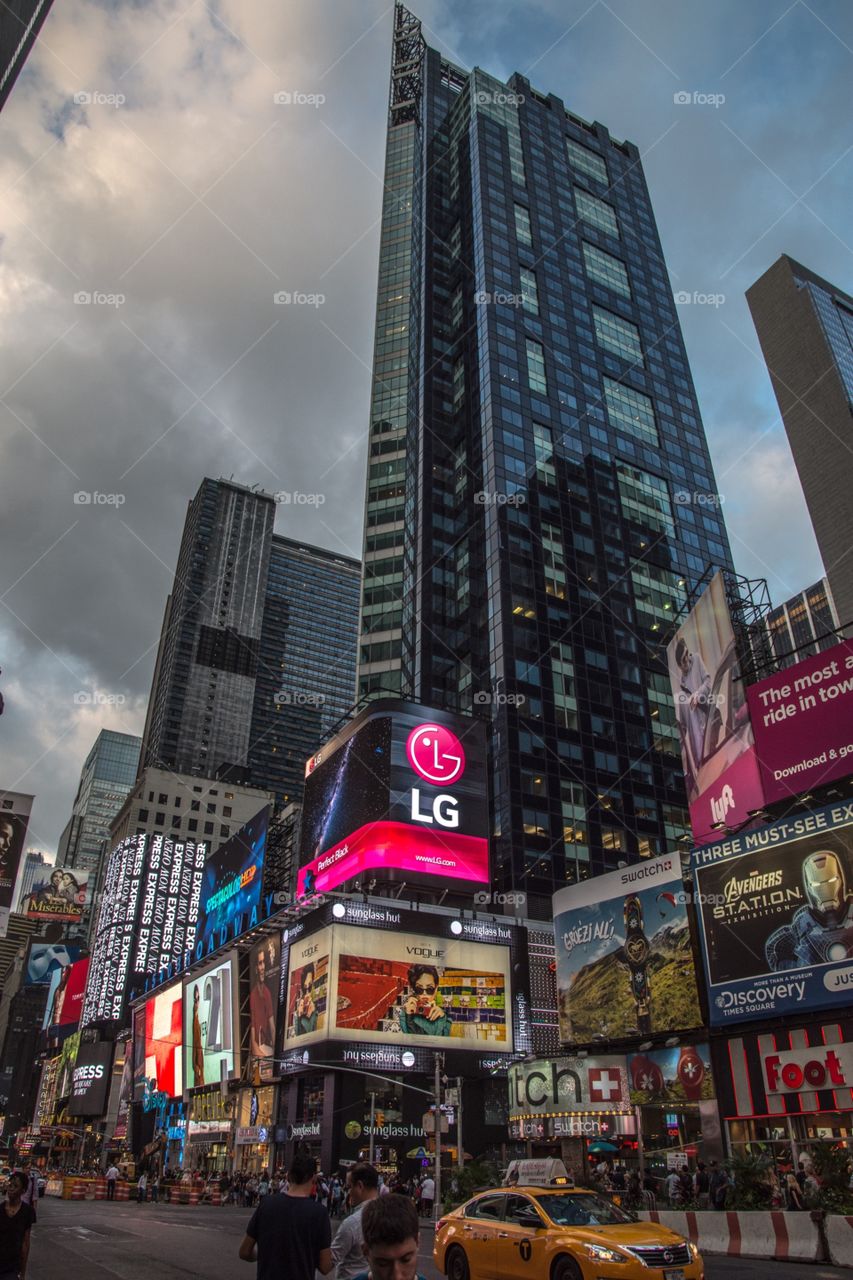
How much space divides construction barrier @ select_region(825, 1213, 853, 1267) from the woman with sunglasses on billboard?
39.4m

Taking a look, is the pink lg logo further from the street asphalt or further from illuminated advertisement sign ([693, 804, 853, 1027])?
the street asphalt

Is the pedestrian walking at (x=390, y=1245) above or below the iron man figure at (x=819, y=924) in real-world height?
below

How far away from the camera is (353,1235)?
7453mm

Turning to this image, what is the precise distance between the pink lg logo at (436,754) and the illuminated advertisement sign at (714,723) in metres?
20.2

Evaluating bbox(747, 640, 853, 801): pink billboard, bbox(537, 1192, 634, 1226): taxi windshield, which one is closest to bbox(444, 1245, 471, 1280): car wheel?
bbox(537, 1192, 634, 1226): taxi windshield

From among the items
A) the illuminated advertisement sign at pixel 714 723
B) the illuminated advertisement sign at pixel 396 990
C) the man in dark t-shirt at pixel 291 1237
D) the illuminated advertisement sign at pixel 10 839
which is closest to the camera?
the man in dark t-shirt at pixel 291 1237

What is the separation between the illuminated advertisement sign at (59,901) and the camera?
119312mm

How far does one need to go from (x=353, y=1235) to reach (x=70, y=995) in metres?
145

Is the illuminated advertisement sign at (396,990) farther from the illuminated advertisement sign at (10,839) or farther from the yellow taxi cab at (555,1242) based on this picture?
the yellow taxi cab at (555,1242)

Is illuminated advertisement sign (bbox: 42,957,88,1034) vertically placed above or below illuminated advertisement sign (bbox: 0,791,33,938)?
above

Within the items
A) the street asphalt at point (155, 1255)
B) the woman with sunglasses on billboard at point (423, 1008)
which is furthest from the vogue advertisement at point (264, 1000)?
the street asphalt at point (155, 1255)

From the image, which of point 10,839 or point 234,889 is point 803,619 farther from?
→ point 10,839

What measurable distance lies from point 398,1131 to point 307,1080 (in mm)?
7097

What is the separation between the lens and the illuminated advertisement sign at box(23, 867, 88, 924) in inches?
4697
